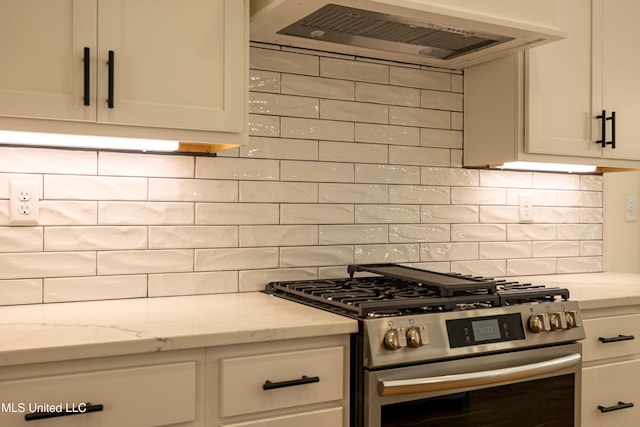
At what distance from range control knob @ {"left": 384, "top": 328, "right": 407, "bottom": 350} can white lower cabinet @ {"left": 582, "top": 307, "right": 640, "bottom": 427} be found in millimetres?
828

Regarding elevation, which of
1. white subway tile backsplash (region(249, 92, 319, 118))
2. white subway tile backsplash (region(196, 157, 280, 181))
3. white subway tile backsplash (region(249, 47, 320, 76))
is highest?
white subway tile backsplash (region(249, 47, 320, 76))

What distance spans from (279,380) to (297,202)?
87cm

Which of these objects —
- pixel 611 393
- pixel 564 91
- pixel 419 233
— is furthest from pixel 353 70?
pixel 611 393

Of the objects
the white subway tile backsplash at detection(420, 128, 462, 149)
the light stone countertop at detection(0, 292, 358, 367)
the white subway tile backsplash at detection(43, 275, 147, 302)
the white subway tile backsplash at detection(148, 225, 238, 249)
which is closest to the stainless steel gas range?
the light stone countertop at detection(0, 292, 358, 367)

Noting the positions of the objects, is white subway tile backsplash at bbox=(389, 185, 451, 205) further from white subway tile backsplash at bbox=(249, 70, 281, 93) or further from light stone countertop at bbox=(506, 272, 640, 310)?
white subway tile backsplash at bbox=(249, 70, 281, 93)

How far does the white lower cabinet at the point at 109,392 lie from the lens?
1370mm

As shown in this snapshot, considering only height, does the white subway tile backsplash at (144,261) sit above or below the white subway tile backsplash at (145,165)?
below

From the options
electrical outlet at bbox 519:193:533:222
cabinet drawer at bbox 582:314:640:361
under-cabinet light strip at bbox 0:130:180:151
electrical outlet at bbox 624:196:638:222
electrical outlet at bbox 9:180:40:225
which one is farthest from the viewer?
electrical outlet at bbox 624:196:638:222

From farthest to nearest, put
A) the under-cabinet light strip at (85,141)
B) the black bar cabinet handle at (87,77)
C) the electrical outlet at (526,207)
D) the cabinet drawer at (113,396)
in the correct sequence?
the electrical outlet at (526,207) → the under-cabinet light strip at (85,141) → the black bar cabinet handle at (87,77) → the cabinet drawer at (113,396)

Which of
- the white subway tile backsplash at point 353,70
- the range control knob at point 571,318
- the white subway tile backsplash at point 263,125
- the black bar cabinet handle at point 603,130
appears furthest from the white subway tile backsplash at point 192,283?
the black bar cabinet handle at point 603,130

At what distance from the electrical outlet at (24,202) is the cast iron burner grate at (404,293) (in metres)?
0.80

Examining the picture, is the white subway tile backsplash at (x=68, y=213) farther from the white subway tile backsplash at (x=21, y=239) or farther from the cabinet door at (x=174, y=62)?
the cabinet door at (x=174, y=62)

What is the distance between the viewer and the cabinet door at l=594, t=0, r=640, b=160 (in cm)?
263

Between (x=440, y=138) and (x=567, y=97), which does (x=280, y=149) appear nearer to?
(x=440, y=138)
